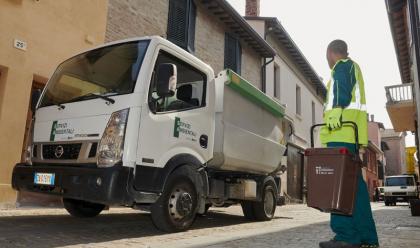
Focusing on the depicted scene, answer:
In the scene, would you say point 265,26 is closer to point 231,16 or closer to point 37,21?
point 231,16

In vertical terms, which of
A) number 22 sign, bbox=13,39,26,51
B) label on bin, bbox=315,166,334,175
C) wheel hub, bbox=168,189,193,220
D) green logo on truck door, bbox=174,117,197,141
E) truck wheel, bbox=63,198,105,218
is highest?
number 22 sign, bbox=13,39,26,51

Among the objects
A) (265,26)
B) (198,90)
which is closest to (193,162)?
(198,90)

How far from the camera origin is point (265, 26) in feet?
57.1

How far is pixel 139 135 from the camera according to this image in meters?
4.50

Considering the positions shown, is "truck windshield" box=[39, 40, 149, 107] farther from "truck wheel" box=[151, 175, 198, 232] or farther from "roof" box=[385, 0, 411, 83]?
"roof" box=[385, 0, 411, 83]

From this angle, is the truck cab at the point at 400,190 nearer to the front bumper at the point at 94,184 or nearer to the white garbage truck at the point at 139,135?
the white garbage truck at the point at 139,135

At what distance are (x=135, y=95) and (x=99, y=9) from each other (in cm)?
515

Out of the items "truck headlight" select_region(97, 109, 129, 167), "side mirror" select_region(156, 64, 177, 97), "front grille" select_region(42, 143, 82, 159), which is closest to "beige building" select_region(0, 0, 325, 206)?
"front grille" select_region(42, 143, 82, 159)

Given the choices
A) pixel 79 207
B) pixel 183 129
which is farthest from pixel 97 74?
pixel 79 207

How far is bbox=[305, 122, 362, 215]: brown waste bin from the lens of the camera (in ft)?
11.5

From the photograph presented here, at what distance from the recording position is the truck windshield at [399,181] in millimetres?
23859

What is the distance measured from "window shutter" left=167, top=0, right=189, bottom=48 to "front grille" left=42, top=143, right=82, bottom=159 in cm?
692

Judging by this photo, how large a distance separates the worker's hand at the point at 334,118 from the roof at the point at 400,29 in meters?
12.9

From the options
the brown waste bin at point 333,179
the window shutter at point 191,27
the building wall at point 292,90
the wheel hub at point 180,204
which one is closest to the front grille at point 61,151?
the wheel hub at point 180,204
